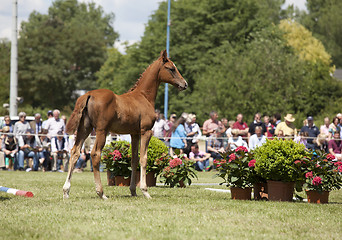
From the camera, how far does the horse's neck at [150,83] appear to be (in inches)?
448

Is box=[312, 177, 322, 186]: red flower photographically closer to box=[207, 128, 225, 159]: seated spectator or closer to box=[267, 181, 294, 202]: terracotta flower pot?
box=[267, 181, 294, 202]: terracotta flower pot

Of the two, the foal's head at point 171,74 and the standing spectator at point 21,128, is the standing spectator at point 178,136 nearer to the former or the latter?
the standing spectator at point 21,128

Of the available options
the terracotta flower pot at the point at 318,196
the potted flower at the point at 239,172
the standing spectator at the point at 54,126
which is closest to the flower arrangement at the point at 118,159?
the potted flower at the point at 239,172

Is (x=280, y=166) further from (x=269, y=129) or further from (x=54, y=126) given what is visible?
(x=54, y=126)

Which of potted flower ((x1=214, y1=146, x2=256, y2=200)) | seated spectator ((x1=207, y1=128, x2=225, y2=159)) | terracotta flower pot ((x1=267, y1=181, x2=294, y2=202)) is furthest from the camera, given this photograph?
seated spectator ((x1=207, y1=128, x2=225, y2=159))

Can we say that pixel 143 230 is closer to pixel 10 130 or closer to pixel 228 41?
pixel 10 130

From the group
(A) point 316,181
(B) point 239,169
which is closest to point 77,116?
(B) point 239,169

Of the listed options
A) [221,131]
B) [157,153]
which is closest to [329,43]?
[221,131]

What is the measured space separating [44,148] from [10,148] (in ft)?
4.29

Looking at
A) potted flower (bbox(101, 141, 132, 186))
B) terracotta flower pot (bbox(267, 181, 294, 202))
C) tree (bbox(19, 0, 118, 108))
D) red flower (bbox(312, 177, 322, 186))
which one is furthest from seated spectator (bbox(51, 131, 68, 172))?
tree (bbox(19, 0, 118, 108))

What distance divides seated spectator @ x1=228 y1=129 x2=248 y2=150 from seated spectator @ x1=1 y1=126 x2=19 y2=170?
8.48m

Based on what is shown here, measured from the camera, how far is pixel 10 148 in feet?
70.6

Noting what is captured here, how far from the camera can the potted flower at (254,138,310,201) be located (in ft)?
34.1

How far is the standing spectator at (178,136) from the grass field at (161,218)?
11015 millimetres
